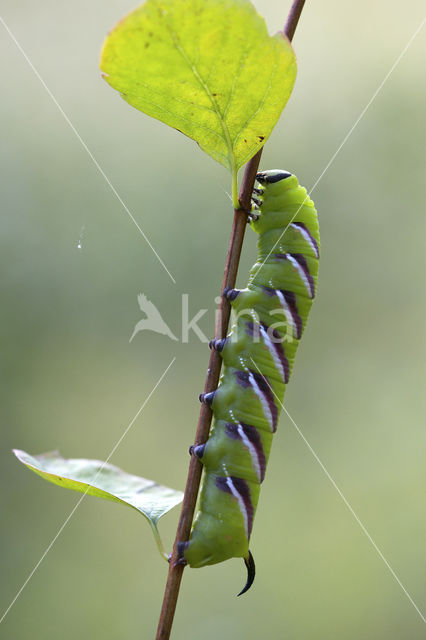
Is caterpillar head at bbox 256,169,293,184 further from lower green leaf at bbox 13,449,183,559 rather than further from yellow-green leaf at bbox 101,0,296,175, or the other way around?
lower green leaf at bbox 13,449,183,559

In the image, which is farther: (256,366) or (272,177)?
(272,177)

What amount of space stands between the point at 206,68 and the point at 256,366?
813 millimetres

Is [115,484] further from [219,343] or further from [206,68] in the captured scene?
[206,68]

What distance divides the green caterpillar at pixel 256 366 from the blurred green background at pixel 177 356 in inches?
100

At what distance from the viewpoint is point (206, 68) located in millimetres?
795

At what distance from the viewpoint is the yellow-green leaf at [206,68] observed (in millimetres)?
729

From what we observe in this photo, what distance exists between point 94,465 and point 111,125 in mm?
3937

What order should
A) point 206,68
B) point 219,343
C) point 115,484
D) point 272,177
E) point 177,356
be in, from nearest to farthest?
point 206,68
point 219,343
point 115,484
point 272,177
point 177,356

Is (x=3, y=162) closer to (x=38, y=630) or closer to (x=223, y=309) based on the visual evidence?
(x=38, y=630)

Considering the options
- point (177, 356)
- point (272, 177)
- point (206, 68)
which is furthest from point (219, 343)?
point (177, 356)

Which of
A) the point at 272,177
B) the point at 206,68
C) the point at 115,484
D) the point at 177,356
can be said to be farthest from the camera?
the point at 177,356

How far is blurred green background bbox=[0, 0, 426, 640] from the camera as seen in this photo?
13.2 feet

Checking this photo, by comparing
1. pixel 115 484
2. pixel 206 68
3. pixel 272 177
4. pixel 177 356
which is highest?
pixel 206 68

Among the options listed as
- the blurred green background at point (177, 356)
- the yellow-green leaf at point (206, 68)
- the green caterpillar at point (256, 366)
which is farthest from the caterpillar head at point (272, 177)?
the blurred green background at point (177, 356)
